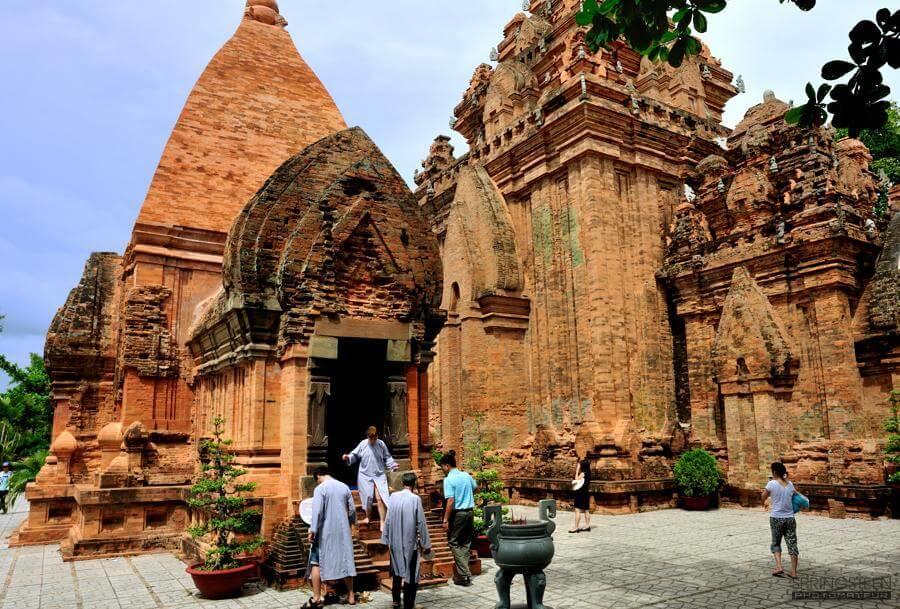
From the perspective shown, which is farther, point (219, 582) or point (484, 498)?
point (484, 498)

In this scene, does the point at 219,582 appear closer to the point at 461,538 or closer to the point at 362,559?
the point at 362,559

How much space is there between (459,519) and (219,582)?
9.13 feet

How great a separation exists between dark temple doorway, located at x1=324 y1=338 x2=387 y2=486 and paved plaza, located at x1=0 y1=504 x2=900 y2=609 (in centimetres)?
272

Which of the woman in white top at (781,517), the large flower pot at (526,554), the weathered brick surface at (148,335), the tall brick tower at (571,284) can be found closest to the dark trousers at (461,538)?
the large flower pot at (526,554)

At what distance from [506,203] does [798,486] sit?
10.1 metres

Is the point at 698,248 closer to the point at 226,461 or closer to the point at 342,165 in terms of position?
the point at 342,165

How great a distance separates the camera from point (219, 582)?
295 inches

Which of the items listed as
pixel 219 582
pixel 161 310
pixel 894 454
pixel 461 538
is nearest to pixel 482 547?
pixel 461 538

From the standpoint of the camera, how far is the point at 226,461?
333 inches

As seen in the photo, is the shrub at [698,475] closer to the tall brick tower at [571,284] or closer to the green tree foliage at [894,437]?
the tall brick tower at [571,284]

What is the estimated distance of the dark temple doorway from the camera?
1086 cm

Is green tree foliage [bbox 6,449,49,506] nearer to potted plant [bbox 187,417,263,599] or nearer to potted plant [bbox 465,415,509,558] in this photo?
potted plant [bbox 187,417,263,599]

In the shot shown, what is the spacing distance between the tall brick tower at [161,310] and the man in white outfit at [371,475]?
4439mm

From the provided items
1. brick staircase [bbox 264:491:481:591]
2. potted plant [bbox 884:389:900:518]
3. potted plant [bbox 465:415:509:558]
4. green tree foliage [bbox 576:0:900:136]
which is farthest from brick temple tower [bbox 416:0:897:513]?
green tree foliage [bbox 576:0:900:136]
